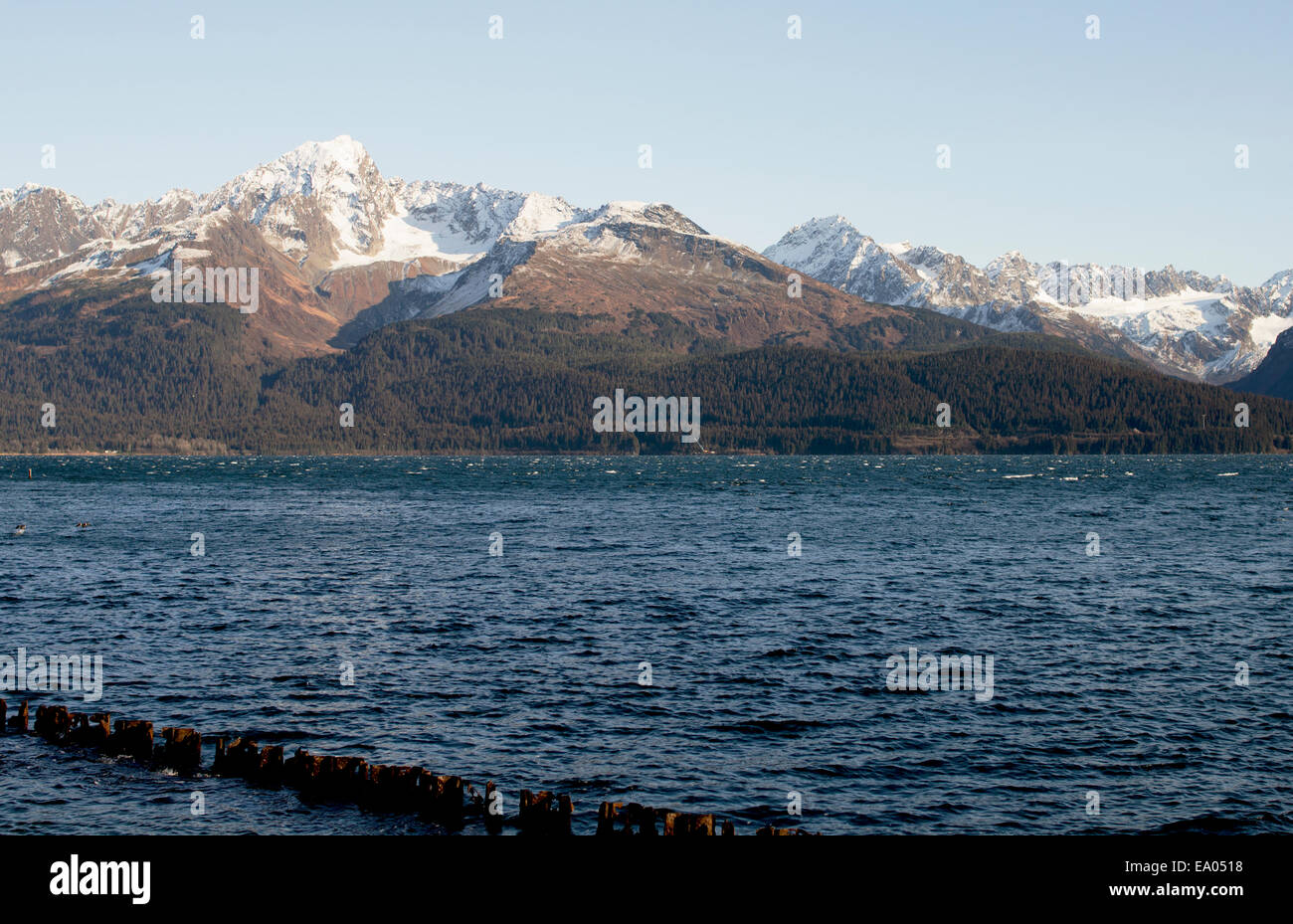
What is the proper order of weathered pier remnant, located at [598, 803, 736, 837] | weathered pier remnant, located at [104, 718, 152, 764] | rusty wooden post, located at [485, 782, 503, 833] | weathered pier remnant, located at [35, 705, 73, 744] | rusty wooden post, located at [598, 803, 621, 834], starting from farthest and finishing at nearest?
weathered pier remnant, located at [35, 705, 73, 744] < weathered pier remnant, located at [104, 718, 152, 764] < rusty wooden post, located at [485, 782, 503, 833] < rusty wooden post, located at [598, 803, 621, 834] < weathered pier remnant, located at [598, 803, 736, 837]

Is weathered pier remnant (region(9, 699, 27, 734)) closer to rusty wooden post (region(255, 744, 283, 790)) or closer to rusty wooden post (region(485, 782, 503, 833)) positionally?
rusty wooden post (region(255, 744, 283, 790))

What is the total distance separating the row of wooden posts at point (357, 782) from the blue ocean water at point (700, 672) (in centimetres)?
86

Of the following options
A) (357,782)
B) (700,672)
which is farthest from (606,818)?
(700,672)

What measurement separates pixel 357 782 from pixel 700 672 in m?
20.7

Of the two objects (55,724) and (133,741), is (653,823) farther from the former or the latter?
(55,724)

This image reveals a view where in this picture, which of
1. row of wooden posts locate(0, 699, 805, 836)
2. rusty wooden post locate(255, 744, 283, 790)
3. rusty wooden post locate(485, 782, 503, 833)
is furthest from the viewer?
rusty wooden post locate(255, 744, 283, 790)

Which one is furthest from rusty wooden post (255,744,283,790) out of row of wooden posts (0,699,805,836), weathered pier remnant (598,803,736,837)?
weathered pier remnant (598,803,736,837)

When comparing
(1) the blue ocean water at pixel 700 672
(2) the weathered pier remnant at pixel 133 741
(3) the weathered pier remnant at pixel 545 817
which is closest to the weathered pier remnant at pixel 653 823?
(3) the weathered pier remnant at pixel 545 817

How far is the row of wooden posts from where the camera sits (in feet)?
92.6

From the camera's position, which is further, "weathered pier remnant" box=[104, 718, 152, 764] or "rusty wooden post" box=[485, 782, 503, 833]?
"weathered pier remnant" box=[104, 718, 152, 764]

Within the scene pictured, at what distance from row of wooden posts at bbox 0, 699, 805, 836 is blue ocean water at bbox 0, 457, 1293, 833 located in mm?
855
